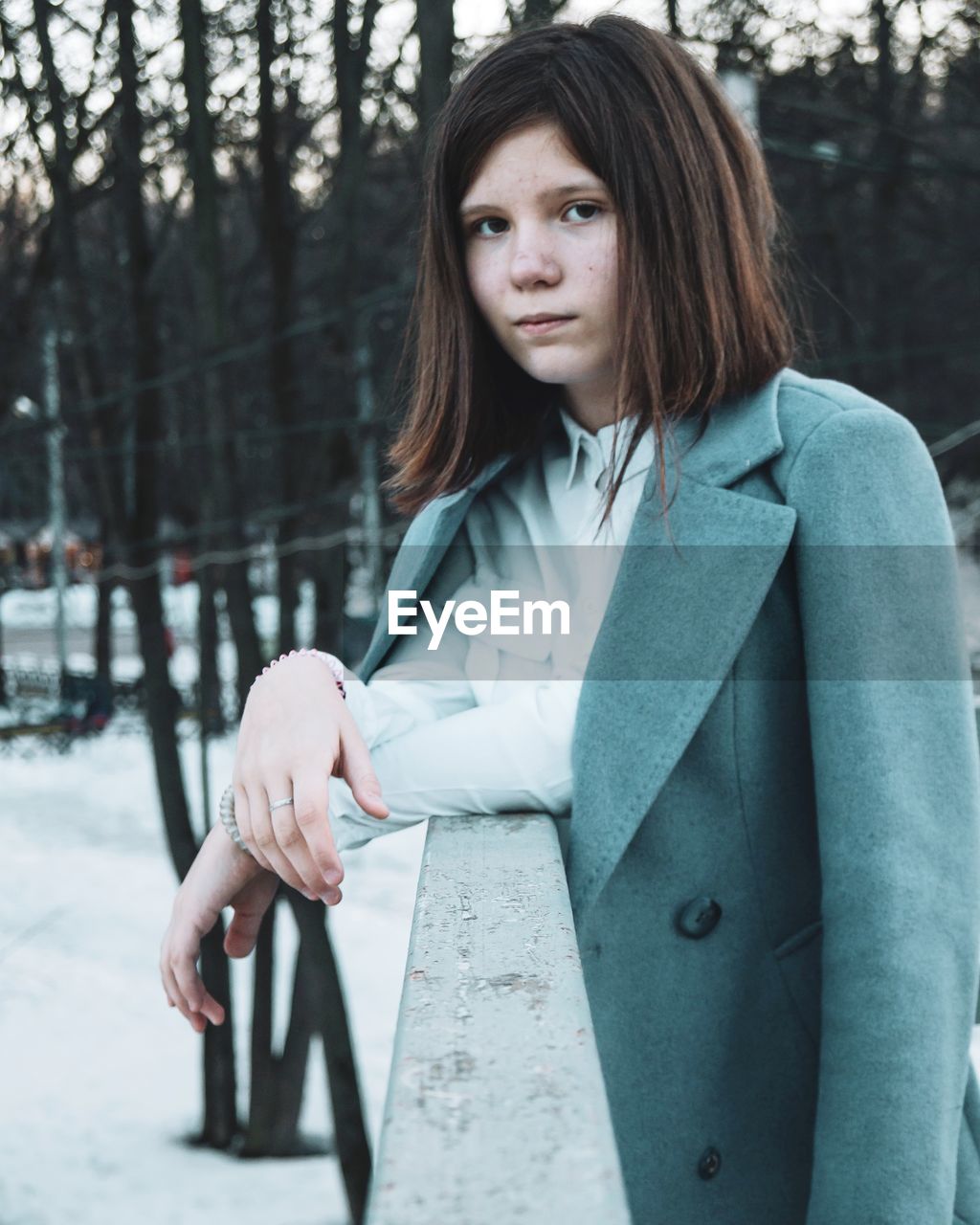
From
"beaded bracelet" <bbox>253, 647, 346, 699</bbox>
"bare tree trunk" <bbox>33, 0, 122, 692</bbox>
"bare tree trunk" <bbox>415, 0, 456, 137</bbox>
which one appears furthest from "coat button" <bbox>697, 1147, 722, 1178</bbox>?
"bare tree trunk" <bbox>33, 0, 122, 692</bbox>

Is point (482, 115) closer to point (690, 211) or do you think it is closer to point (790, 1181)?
point (690, 211)

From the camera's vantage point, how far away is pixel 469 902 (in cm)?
95

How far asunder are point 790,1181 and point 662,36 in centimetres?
112

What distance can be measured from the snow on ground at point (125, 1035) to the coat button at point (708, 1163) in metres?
2.31

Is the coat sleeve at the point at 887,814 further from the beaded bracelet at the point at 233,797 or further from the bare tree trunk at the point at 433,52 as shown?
the bare tree trunk at the point at 433,52

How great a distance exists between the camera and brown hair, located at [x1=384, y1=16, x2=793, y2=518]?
48.0 inches

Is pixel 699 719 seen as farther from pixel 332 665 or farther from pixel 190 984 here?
pixel 190 984

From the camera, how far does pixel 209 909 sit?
1290 mm

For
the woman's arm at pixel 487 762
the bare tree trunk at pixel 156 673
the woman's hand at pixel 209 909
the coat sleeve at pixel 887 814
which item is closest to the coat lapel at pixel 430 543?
the woman's arm at pixel 487 762

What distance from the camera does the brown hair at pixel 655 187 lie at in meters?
1.22

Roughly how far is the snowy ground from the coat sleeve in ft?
16.7

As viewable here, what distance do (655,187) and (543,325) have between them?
168 millimetres

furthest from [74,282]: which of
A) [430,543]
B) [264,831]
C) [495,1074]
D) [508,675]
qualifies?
[495,1074]

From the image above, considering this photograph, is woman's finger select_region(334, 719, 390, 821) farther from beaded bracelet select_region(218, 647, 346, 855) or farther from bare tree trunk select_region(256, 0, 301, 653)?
bare tree trunk select_region(256, 0, 301, 653)
